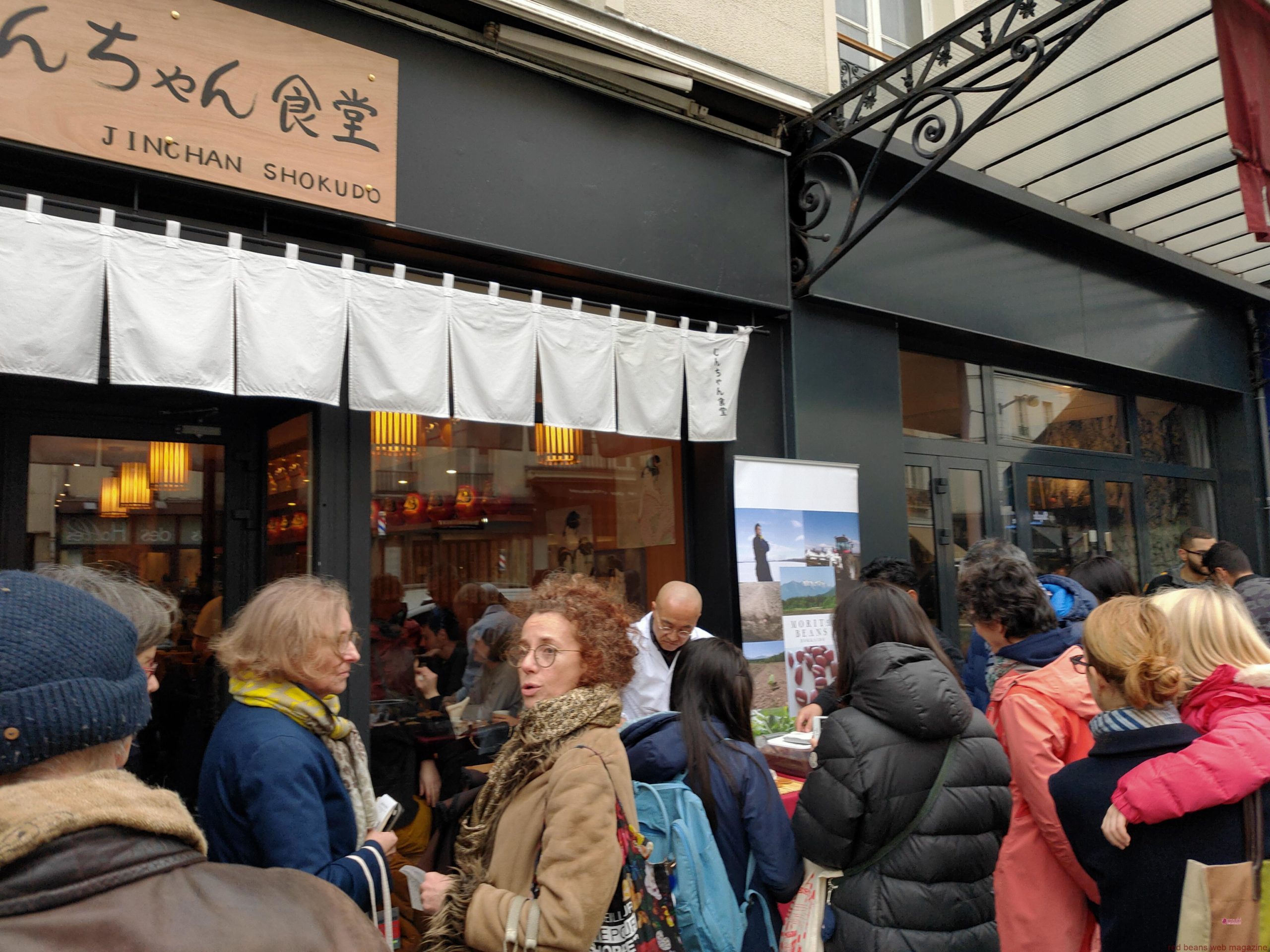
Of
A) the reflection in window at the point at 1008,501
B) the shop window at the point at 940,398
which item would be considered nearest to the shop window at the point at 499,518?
the shop window at the point at 940,398

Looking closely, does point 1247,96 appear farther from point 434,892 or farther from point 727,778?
point 434,892

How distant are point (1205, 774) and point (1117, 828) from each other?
0.26 meters

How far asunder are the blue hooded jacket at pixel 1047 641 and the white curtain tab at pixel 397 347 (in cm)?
290

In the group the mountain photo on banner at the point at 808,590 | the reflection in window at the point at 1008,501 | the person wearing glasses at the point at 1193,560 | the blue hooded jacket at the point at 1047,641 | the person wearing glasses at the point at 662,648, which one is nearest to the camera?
the blue hooded jacket at the point at 1047,641

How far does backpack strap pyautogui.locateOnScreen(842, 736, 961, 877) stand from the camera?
268 centimetres

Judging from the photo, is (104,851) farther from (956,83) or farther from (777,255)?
(956,83)

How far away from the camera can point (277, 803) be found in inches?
92.0

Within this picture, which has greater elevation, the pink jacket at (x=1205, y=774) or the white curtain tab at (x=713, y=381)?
the white curtain tab at (x=713, y=381)

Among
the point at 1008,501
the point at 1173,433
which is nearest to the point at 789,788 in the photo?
the point at 1008,501

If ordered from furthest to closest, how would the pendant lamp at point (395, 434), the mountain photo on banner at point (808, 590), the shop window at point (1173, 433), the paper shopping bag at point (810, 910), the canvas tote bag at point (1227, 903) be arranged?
the shop window at point (1173, 433)
the mountain photo on banner at point (808, 590)
the pendant lamp at point (395, 434)
the paper shopping bag at point (810, 910)
the canvas tote bag at point (1227, 903)

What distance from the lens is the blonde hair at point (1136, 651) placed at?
241cm

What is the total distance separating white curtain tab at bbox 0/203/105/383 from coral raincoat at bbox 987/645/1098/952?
150 inches

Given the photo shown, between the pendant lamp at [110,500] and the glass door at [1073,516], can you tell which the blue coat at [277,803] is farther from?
the glass door at [1073,516]

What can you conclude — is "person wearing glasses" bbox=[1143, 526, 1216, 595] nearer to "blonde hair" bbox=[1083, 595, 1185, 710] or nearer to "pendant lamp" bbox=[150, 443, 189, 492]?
"blonde hair" bbox=[1083, 595, 1185, 710]
